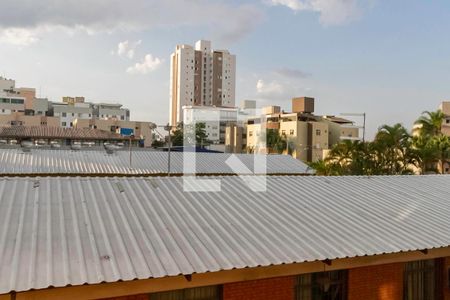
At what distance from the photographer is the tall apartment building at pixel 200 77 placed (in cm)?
13800

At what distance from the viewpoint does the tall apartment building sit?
138 metres

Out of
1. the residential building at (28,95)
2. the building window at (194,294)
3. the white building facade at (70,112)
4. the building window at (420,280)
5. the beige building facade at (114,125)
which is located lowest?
the building window at (420,280)

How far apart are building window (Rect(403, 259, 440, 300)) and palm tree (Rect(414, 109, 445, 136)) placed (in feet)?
146

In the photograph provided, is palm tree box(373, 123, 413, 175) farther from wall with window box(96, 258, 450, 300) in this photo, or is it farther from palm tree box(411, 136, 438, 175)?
wall with window box(96, 258, 450, 300)

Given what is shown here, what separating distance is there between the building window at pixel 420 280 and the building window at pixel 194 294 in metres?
4.68

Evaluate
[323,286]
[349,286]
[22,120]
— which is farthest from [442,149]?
[22,120]

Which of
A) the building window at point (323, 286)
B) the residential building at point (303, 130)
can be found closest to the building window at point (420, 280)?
the building window at point (323, 286)

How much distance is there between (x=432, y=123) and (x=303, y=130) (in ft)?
102

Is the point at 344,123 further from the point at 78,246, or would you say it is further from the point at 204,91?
the point at 78,246

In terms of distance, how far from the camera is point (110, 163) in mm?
23109

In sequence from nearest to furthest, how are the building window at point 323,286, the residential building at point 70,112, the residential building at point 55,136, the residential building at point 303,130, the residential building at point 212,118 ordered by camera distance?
the building window at point 323,286 → the residential building at point 55,136 → the residential building at point 303,130 → the residential building at point 70,112 → the residential building at point 212,118

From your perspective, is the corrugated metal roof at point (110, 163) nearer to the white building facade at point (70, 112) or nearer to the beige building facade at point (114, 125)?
the beige building facade at point (114, 125)

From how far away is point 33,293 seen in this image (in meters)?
5.44

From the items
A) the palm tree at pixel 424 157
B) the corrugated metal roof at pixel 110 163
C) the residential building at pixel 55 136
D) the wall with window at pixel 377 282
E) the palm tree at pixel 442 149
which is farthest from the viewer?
the residential building at pixel 55 136
